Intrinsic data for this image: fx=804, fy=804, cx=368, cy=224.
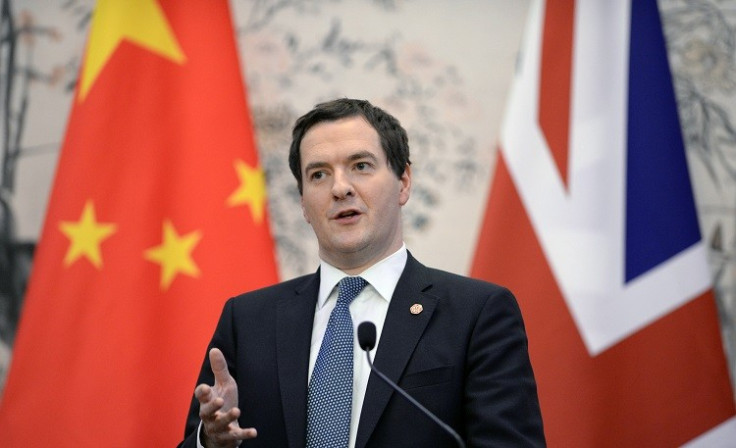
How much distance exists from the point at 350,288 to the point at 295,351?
7.5 inches

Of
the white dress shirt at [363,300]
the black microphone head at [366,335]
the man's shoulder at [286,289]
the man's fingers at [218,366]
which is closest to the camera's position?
the black microphone head at [366,335]

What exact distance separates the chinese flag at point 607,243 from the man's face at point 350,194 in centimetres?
85

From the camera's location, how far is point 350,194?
1849 mm

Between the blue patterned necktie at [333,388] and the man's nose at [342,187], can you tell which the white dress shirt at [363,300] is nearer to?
the blue patterned necktie at [333,388]

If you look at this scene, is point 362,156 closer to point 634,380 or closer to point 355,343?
point 355,343

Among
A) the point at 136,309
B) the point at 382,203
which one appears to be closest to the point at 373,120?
the point at 382,203

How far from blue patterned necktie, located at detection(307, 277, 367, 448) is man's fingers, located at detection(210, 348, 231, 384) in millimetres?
207

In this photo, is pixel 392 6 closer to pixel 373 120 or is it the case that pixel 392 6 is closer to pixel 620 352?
pixel 373 120

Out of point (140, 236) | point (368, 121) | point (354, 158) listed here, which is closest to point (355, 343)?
point (354, 158)

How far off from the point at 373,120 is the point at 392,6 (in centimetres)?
123

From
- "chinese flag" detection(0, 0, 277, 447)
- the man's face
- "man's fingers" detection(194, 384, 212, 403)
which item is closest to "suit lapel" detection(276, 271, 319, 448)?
the man's face

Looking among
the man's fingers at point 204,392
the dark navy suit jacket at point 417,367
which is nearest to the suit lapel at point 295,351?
the dark navy suit jacket at point 417,367

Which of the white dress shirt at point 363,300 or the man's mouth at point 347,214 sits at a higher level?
the man's mouth at point 347,214

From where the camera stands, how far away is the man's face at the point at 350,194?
1.84 metres
